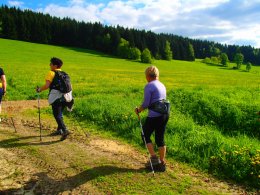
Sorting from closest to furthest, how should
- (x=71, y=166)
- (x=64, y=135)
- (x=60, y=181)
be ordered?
Result: (x=60, y=181) → (x=71, y=166) → (x=64, y=135)

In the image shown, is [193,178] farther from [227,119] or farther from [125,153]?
[227,119]

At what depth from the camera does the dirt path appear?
20.9 ft

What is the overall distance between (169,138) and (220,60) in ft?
437

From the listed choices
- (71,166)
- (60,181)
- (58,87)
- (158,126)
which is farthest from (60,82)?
(158,126)

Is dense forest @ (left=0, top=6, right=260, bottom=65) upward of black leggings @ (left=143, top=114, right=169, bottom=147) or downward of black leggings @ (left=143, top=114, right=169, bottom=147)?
upward

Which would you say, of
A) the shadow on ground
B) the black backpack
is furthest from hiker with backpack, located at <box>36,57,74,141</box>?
the shadow on ground

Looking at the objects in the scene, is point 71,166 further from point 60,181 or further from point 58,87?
point 58,87

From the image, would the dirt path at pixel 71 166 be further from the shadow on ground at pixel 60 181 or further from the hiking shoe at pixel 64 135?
the hiking shoe at pixel 64 135

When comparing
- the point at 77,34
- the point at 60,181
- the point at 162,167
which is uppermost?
the point at 77,34

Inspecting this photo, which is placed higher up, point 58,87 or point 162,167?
point 58,87

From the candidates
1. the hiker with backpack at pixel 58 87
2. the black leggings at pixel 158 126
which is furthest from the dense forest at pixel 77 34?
the black leggings at pixel 158 126

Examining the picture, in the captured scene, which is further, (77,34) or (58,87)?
(77,34)

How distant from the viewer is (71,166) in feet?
24.1

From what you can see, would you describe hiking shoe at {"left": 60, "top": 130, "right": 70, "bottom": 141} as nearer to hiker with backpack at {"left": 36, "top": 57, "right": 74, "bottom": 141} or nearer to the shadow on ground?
hiker with backpack at {"left": 36, "top": 57, "right": 74, "bottom": 141}
